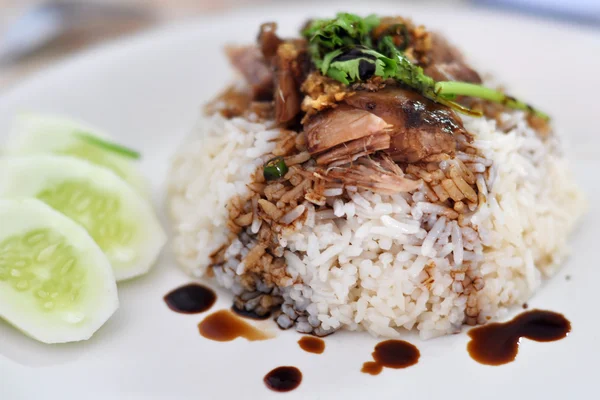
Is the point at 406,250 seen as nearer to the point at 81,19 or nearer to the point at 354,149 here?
the point at 354,149

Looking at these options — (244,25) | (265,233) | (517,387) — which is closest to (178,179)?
(265,233)

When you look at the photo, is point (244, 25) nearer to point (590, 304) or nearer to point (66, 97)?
point (66, 97)

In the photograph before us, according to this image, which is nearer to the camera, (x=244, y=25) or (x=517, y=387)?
(x=517, y=387)

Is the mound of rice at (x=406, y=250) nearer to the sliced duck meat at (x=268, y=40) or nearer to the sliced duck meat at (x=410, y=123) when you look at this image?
the sliced duck meat at (x=410, y=123)

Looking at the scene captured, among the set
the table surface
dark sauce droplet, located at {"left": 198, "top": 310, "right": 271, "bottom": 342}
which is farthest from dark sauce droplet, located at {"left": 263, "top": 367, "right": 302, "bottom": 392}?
the table surface

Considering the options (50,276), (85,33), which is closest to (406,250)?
(50,276)
